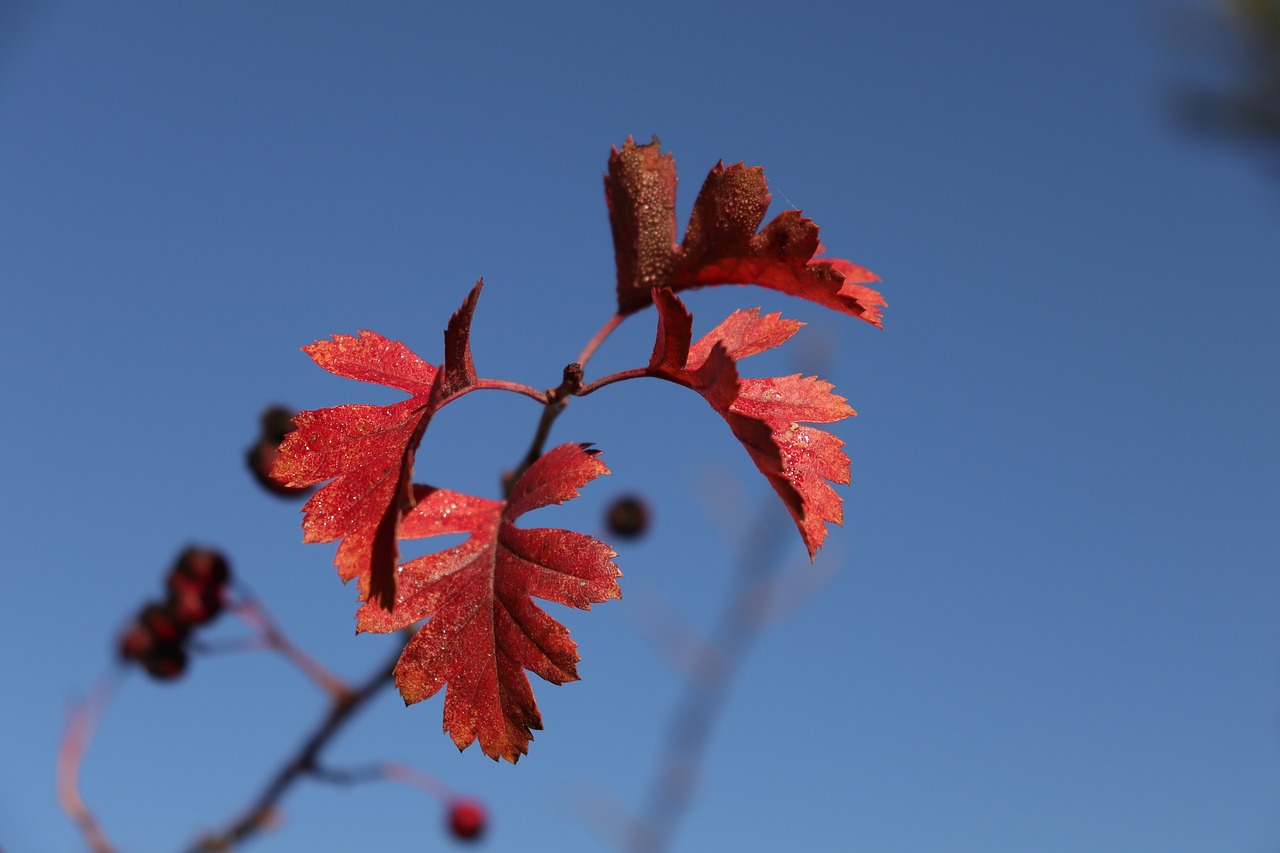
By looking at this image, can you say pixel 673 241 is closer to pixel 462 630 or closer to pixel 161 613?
pixel 462 630

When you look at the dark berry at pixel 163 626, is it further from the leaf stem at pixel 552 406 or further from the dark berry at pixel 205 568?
the leaf stem at pixel 552 406

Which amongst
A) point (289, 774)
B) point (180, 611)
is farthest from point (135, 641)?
point (289, 774)

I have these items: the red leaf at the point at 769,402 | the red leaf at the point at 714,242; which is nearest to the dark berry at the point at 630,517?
the red leaf at the point at 714,242

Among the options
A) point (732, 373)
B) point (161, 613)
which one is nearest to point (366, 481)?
point (732, 373)

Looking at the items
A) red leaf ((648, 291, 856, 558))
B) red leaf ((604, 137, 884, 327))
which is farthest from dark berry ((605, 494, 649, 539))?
red leaf ((648, 291, 856, 558))

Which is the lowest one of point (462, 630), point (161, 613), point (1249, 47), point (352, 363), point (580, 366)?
point (161, 613)

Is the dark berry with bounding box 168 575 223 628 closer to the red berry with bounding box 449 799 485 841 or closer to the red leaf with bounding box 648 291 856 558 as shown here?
the red berry with bounding box 449 799 485 841
